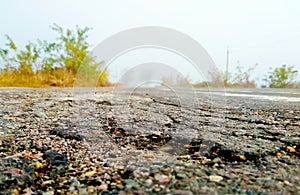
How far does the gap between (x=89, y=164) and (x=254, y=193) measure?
0.56 m

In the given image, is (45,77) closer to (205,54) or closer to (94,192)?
(205,54)

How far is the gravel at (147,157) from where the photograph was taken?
2.77ft

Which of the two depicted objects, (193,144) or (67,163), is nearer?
(67,163)

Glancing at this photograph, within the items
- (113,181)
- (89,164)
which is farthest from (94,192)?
(89,164)

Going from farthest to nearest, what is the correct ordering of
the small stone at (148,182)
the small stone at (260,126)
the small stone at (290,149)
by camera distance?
the small stone at (260,126) < the small stone at (290,149) < the small stone at (148,182)

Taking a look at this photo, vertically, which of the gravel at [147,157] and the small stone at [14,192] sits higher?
the gravel at [147,157]

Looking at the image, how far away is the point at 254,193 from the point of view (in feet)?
2.53

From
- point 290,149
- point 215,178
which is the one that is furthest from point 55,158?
point 290,149

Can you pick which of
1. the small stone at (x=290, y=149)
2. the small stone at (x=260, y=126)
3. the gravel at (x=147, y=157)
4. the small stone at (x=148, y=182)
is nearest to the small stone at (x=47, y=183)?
the gravel at (x=147, y=157)

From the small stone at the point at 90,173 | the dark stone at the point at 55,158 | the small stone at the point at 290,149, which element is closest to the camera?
the small stone at the point at 90,173

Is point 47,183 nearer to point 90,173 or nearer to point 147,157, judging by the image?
point 90,173

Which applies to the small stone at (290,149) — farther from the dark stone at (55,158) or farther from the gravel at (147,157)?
the dark stone at (55,158)

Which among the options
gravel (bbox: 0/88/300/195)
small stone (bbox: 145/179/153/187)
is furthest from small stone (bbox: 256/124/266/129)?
small stone (bbox: 145/179/153/187)

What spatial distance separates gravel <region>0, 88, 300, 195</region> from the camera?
85cm
